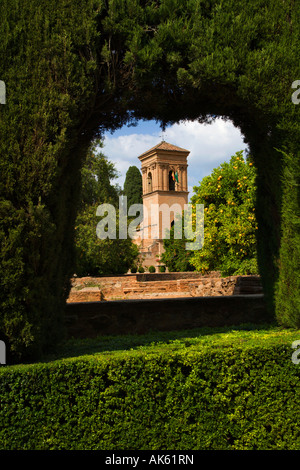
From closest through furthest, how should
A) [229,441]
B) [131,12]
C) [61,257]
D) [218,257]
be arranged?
1. [229,441]
2. [131,12]
3. [61,257]
4. [218,257]

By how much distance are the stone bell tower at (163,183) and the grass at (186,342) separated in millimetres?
42511

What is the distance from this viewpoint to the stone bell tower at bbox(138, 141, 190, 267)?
1960 inches

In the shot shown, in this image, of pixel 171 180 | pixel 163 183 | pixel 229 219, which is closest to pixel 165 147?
A: pixel 171 180

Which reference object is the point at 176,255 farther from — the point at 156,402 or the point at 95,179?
the point at 156,402

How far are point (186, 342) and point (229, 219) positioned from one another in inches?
464

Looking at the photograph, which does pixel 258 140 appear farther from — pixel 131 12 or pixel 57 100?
pixel 57 100

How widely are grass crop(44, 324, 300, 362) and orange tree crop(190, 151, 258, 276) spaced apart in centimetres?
957

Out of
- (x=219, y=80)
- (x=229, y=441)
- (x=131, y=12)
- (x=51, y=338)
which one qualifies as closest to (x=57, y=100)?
(x=131, y=12)

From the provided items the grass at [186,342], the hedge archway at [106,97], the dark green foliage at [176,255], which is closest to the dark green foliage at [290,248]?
the hedge archway at [106,97]

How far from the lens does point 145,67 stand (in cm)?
470

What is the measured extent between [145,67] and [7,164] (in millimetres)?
1877

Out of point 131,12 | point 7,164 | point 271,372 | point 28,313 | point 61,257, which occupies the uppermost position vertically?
point 131,12

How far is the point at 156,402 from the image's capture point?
12.3 ft

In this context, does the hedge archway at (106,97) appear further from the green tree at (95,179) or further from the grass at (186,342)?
the green tree at (95,179)
